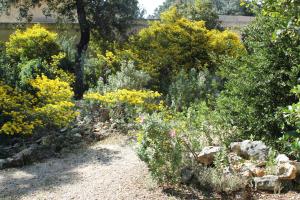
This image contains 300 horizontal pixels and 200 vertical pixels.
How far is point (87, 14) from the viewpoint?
14.4 metres

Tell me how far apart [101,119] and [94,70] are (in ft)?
13.8

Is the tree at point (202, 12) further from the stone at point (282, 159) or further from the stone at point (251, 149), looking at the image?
the stone at point (282, 159)

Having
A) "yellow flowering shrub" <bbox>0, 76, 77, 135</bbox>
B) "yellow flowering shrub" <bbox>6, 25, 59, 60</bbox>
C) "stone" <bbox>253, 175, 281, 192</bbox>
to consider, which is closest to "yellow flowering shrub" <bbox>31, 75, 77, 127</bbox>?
"yellow flowering shrub" <bbox>0, 76, 77, 135</bbox>

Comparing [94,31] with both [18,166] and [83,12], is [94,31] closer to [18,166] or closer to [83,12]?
[83,12]

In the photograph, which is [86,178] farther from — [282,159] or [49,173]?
[282,159]

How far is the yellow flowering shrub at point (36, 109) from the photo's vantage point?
8234mm

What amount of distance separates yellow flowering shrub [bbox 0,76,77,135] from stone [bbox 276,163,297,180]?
13.9ft

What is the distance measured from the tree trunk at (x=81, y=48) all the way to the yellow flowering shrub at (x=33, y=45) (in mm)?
889

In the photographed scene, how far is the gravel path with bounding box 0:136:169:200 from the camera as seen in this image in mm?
5805

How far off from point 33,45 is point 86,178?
8.02m

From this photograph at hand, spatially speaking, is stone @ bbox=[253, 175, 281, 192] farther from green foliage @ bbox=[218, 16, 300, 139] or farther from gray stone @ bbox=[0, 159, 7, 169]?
gray stone @ bbox=[0, 159, 7, 169]

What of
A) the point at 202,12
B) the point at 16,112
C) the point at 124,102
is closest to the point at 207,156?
the point at 124,102

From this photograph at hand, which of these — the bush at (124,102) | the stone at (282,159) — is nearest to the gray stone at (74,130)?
the bush at (124,102)

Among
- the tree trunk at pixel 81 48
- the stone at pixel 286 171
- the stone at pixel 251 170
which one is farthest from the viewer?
the tree trunk at pixel 81 48
